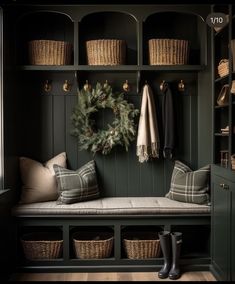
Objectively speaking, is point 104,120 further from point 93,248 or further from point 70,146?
point 93,248

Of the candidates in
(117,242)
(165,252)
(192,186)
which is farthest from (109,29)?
(165,252)

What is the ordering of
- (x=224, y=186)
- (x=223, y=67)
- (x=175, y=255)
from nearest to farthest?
1. (x=224, y=186)
2. (x=223, y=67)
3. (x=175, y=255)

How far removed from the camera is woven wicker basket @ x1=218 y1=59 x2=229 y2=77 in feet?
9.19

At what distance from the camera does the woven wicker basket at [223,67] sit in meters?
2.80

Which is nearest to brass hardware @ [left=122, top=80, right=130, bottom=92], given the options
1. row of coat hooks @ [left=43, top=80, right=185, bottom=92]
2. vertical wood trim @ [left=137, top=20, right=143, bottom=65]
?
row of coat hooks @ [left=43, top=80, right=185, bottom=92]

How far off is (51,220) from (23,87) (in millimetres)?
1361

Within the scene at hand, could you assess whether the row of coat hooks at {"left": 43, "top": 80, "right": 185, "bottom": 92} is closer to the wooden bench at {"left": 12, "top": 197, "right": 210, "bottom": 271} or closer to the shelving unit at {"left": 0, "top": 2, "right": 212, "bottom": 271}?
the shelving unit at {"left": 0, "top": 2, "right": 212, "bottom": 271}

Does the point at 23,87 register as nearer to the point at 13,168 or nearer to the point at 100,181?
the point at 13,168

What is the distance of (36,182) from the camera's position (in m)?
3.44

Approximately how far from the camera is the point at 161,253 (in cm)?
338

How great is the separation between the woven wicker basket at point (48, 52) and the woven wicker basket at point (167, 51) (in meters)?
0.82

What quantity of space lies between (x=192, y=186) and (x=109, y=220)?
2.66 feet

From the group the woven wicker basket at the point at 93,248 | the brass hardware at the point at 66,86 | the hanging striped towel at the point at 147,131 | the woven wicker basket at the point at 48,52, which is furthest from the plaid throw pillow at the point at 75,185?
the woven wicker basket at the point at 48,52

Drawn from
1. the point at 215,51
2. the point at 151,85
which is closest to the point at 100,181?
the point at 151,85
